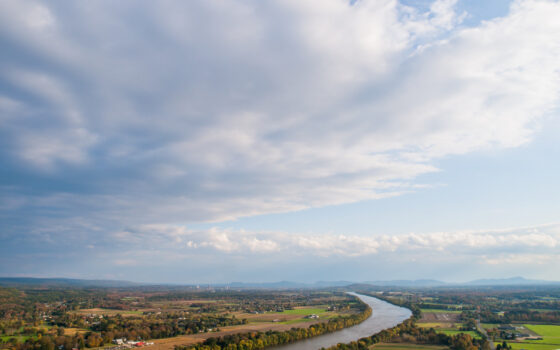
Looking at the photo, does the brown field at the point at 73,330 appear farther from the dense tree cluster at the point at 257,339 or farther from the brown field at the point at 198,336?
the dense tree cluster at the point at 257,339

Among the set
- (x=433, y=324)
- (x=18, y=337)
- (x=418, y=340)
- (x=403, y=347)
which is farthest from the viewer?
(x=433, y=324)

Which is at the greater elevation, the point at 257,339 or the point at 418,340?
the point at 257,339

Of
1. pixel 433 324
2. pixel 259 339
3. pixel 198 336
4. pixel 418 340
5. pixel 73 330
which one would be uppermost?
pixel 259 339

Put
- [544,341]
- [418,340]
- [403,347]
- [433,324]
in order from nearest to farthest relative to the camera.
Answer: [403,347] → [544,341] → [418,340] → [433,324]

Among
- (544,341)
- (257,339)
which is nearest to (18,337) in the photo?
(257,339)

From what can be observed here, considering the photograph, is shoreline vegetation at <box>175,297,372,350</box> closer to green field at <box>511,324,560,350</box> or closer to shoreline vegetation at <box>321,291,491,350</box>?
shoreline vegetation at <box>321,291,491,350</box>

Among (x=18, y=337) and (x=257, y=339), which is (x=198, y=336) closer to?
(x=257, y=339)

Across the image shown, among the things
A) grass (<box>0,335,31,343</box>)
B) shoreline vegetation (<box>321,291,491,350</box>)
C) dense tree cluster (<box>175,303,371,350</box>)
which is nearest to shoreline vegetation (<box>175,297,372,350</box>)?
dense tree cluster (<box>175,303,371,350</box>)

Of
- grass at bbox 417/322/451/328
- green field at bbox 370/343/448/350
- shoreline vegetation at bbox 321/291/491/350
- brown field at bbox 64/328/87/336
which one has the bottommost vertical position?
grass at bbox 417/322/451/328

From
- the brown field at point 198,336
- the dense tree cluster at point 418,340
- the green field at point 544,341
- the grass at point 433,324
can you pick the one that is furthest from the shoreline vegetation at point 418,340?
the brown field at point 198,336

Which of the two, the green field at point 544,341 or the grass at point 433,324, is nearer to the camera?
the green field at point 544,341

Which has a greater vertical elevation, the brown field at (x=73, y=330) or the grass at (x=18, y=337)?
the grass at (x=18, y=337)

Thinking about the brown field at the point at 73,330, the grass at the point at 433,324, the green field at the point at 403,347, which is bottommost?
the grass at the point at 433,324
